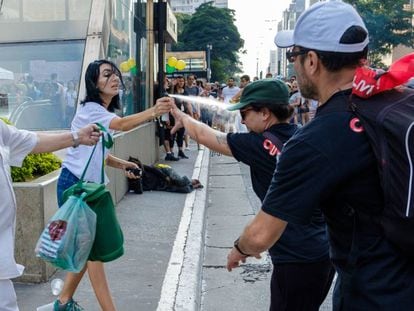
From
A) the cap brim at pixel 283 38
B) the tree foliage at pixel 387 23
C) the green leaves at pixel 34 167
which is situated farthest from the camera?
the tree foliage at pixel 387 23

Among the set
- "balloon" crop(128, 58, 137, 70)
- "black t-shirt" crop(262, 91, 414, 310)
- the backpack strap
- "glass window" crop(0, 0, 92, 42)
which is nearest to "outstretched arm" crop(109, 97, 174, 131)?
the backpack strap

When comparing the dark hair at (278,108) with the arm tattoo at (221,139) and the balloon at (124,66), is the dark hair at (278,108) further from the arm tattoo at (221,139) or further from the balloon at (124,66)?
the balloon at (124,66)

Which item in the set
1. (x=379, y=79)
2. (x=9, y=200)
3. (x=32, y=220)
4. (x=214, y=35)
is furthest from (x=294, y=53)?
(x=214, y=35)

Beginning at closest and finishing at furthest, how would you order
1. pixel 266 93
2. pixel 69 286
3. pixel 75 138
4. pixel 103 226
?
1. pixel 266 93
2. pixel 75 138
3. pixel 103 226
4. pixel 69 286

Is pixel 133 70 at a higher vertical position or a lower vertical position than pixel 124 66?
lower

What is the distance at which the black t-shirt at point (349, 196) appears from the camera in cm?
169

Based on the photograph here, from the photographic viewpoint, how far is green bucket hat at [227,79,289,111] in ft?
9.37

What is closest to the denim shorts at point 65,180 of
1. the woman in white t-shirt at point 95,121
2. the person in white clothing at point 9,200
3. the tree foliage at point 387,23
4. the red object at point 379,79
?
the woman in white t-shirt at point 95,121

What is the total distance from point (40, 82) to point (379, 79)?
9.01 metres

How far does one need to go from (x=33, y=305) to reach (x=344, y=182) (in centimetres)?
317

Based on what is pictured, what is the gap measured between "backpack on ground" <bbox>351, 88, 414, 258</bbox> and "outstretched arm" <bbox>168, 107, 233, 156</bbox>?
1.35 meters

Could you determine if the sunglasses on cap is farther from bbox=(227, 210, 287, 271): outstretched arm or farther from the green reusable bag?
the green reusable bag

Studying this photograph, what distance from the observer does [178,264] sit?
525 centimetres

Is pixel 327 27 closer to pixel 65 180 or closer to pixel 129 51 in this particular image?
pixel 65 180
